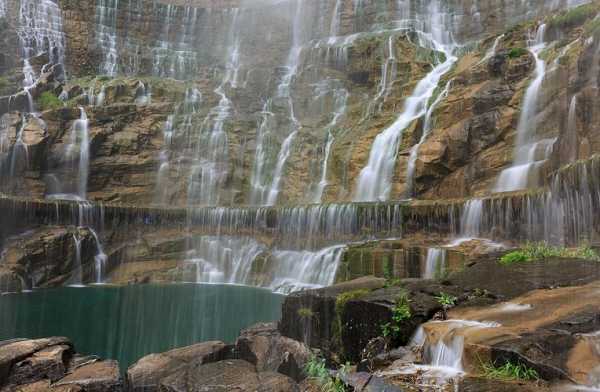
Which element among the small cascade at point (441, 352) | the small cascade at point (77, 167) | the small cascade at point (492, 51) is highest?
the small cascade at point (492, 51)

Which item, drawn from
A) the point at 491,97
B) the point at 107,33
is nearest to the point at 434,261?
the point at 491,97

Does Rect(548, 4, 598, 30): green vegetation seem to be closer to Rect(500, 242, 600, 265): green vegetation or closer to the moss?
Rect(500, 242, 600, 265): green vegetation

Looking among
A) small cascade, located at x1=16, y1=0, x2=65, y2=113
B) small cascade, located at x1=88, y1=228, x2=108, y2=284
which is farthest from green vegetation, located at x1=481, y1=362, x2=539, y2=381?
small cascade, located at x1=16, y1=0, x2=65, y2=113

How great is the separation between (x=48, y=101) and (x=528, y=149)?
28.1 metres

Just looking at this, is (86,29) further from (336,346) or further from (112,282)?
(336,346)

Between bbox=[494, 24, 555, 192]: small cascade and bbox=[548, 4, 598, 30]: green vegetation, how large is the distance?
3.61m

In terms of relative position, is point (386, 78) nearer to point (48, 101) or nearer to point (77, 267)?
point (77, 267)

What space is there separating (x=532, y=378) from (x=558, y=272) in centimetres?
393

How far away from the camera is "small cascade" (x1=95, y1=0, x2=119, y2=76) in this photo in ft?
127

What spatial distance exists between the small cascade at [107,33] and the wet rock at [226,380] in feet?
119

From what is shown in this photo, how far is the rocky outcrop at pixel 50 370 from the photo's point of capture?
6793 millimetres

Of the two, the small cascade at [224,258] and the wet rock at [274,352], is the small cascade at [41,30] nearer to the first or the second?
the small cascade at [224,258]

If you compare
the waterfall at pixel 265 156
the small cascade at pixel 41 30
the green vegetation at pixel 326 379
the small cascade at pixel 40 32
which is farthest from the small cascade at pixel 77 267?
the green vegetation at pixel 326 379

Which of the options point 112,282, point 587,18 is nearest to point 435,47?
point 587,18
